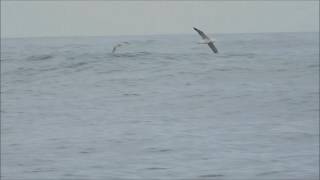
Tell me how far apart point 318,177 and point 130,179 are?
3.37 m

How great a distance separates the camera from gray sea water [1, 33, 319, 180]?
16.9 m

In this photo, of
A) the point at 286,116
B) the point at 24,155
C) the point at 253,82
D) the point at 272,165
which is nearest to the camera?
the point at 272,165

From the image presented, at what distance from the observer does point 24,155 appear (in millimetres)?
18578

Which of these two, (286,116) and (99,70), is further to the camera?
(99,70)

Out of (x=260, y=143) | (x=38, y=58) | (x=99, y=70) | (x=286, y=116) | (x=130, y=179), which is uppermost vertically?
(x=130, y=179)

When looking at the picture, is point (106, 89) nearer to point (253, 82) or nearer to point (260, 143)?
point (253, 82)

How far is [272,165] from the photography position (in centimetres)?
1691

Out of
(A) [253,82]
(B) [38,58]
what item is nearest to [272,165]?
(A) [253,82]

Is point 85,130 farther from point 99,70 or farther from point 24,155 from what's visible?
point 99,70

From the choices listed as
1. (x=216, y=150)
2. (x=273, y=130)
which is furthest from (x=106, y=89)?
(x=216, y=150)

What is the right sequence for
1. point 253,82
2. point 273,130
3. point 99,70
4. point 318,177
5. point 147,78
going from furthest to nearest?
point 99,70
point 147,78
point 253,82
point 273,130
point 318,177

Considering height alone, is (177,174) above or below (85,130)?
above

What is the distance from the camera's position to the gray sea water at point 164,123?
1691 centimetres

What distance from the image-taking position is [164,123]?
926 inches
